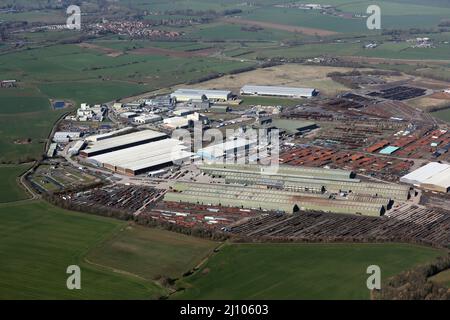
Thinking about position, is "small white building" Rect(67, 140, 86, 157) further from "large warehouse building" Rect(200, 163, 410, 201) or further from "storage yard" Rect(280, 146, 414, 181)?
"storage yard" Rect(280, 146, 414, 181)

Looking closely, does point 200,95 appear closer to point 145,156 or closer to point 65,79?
point 65,79

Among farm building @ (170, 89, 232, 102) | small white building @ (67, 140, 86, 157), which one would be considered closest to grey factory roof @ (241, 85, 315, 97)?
farm building @ (170, 89, 232, 102)

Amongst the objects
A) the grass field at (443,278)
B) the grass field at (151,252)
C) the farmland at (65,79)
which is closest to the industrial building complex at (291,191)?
the grass field at (151,252)

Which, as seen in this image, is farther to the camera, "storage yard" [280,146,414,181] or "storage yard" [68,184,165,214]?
"storage yard" [280,146,414,181]

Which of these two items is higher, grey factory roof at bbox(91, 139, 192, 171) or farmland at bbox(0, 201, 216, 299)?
grey factory roof at bbox(91, 139, 192, 171)

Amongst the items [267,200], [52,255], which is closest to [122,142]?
[267,200]
